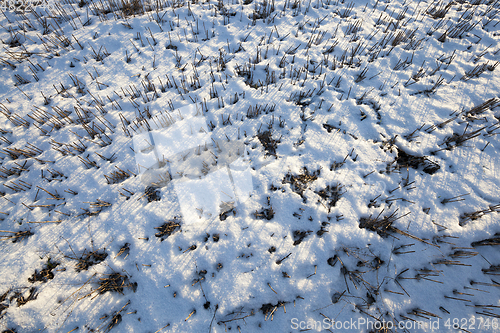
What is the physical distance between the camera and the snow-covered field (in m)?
2.51

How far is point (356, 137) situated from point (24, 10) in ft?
28.4

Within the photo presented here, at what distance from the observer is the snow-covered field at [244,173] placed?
Result: 251 cm

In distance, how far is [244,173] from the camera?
3223mm

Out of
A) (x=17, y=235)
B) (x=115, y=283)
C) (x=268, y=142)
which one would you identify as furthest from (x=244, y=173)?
(x=17, y=235)

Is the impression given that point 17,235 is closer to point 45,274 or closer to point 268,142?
point 45,274

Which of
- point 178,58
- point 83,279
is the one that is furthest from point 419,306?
point 178,58

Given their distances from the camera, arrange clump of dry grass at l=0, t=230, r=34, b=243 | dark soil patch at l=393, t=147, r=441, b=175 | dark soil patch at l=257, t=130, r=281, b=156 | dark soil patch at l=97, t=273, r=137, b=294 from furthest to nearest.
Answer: dark soil patch at l=257, t=130, r=281, b=156, dark soil patch at l=393, t=147, r=441, b=175, clump of dry grass at l=0, t=230, r=34, b=243, dark soil patch at l=97, t=273, r=137, b=294

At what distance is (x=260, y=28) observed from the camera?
4.99 metres

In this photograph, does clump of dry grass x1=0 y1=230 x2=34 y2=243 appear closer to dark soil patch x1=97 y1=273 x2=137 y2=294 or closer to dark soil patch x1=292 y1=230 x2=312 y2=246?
dark soil patch x1=97 y1=273 x2=137 y2=294

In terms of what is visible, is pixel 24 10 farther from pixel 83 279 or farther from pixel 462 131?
pixel 462 131

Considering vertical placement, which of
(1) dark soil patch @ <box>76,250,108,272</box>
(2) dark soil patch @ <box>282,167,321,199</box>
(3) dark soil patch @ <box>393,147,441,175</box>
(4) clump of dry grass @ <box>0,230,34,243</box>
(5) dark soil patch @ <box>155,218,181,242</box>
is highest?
(3) dark soil patch @ <box>393,147,441,175</box>

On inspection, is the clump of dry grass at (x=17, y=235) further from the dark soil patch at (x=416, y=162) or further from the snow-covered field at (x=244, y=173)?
the dark soil patch at (x=416, y=162)

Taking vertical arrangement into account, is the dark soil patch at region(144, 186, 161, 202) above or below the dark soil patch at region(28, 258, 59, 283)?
above

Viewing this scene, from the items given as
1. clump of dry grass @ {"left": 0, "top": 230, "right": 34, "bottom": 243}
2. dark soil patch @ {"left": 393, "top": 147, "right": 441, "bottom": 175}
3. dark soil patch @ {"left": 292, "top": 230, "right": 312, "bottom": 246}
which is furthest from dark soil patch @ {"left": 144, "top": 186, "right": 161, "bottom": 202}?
dark soil patch @ {"left": 393, "top": 147, "right": 441, "bottom": 175}
